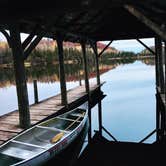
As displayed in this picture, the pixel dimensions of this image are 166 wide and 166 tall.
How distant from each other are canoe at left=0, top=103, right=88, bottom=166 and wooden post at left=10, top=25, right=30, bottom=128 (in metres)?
0.73

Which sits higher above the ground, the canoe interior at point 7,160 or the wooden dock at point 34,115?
the wooden dock at point 34,115

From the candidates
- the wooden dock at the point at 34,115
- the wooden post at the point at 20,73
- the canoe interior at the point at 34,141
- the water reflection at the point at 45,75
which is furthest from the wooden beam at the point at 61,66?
the water reflection at the point at 45,75

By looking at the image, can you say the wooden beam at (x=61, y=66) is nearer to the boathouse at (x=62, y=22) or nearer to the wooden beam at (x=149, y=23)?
the boathouse at (x=62, y=22)

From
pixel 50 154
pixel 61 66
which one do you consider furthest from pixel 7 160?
pixel 61 66

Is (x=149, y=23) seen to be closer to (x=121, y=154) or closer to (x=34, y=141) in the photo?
(x=121, y=154)

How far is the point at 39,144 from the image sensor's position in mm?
6613

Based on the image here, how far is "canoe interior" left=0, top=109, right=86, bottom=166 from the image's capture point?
5.52 metres

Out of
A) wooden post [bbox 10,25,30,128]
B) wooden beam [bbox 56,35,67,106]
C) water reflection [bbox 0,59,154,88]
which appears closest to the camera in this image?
wooden post [bbox 10,25,30,128]

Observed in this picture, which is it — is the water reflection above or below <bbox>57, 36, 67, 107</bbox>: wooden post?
below

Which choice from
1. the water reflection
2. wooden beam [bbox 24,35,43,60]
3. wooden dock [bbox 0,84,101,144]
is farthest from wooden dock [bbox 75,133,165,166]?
the water reflection

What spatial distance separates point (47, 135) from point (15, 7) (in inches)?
143

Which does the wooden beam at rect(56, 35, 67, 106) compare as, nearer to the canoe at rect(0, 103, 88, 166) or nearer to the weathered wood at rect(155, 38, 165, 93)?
the canoe at rect(0, 103, 88, 166)

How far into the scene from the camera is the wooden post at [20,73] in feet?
24.8

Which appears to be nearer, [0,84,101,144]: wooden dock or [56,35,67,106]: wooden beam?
[0,84,101,144]: wooden dock
